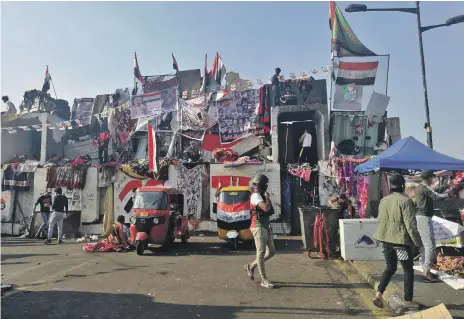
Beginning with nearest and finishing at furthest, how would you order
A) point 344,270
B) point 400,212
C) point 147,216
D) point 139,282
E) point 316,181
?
point 400,212, point 139,282, point 344,270, point 147,216, point 316,181

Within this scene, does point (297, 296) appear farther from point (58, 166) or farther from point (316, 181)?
point (58, 166)

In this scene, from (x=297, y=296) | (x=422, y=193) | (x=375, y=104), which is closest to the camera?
(x=297, y=296)

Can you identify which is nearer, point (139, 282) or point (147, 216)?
point (139, 282)

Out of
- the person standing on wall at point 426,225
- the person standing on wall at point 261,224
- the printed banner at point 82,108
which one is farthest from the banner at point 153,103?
the person standing on wall at point 426,225

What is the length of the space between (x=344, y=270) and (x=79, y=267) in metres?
6.41

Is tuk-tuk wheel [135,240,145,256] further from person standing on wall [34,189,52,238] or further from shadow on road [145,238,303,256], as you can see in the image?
person standing on wall [34,189,52,238]

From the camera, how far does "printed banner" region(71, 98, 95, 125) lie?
76.3 feet

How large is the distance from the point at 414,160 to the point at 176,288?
6.68 meters

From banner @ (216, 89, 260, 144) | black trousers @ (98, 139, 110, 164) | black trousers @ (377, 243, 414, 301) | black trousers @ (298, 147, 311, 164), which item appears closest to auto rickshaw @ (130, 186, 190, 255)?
banner @ (216, 89, 260, 144)

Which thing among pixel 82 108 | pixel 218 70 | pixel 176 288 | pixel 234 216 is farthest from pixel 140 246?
pixel 82 108

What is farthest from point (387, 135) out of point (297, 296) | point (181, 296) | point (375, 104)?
→ point (181, 296)

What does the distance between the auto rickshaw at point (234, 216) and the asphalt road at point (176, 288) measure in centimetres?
100

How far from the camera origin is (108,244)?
11805mm

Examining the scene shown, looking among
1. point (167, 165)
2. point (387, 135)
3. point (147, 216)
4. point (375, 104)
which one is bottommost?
point (147, 216)
